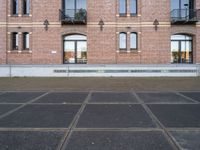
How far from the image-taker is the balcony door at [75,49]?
2408 centimetres

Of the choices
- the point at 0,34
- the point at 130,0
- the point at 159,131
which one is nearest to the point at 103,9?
the point at 130,0

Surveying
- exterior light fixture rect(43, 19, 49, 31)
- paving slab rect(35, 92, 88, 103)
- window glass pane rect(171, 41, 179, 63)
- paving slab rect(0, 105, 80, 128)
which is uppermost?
exterior light fixture rect(43, 19, 49, 31)

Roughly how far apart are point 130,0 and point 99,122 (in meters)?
20.3

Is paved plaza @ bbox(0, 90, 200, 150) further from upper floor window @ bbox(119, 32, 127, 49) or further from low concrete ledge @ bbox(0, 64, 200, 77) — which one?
upper floor window @ bbox(119, 32, 127, 49)

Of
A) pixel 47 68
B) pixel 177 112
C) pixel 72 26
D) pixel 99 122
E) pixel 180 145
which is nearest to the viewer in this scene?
pixel 180 145

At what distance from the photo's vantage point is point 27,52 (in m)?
23.8

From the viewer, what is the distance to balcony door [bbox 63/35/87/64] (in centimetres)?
2408

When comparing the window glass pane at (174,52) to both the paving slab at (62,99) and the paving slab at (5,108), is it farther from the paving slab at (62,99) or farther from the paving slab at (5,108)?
the paving slab at (5,108)

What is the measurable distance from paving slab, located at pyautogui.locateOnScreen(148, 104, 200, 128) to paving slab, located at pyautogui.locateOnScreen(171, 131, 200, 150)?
0.54m

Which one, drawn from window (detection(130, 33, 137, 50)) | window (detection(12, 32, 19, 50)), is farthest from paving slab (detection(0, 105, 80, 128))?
window (detection(12, 32, 19, 50))

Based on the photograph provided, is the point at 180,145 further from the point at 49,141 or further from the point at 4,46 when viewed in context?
the point at 4,46

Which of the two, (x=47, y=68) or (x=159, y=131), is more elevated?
(x=47, y=68)

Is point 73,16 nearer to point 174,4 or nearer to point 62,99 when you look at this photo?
point 174,4

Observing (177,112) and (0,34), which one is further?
(0,34)
